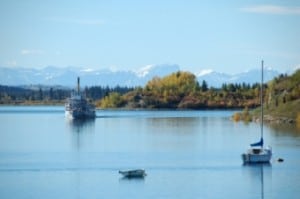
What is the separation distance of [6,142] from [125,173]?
25982mm

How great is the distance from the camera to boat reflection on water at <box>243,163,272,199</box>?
41.0m

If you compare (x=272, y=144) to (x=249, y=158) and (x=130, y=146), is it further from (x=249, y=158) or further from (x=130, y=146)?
(x=249, y=158)

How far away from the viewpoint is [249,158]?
164 feet

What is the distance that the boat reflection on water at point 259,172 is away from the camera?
135 ft

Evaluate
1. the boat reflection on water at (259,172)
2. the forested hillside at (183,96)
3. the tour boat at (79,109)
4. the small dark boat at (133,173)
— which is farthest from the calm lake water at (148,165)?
the forested hillside at (183,96)

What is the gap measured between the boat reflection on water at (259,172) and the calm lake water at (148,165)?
0.04 m

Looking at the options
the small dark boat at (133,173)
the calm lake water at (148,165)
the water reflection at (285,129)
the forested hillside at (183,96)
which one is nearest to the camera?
the calm lake water at (148,165)

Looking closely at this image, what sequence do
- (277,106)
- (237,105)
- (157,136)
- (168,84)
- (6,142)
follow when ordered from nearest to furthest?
1. (6,142)
2. (157,136)
3. (277,106)
4. (237,105)
5. (168,84)

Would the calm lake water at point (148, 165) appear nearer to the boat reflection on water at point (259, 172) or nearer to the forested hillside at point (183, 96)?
the boat reflection on water at point (259, 172)

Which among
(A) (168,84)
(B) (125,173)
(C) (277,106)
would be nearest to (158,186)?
(B) (125,173)

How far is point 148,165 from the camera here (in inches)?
1939

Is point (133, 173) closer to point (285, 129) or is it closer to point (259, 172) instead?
point (259, 172)

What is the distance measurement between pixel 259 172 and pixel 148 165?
613 centimetres

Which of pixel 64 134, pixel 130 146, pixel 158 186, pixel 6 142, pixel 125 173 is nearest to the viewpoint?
pixel 158 186
